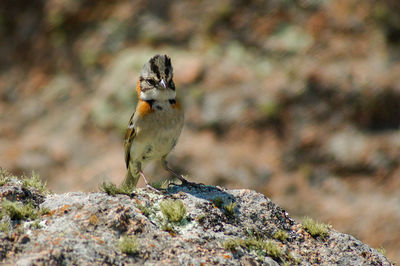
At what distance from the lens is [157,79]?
267 inches

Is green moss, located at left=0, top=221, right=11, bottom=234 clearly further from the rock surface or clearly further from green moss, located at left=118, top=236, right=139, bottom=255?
green moss, located at left=118, top=236, right=139, bottom=255

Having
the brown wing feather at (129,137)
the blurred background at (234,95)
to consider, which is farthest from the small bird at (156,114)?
the blurred background at (234,95)

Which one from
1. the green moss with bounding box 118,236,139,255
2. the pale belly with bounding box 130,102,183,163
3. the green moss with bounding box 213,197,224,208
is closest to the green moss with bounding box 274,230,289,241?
the green moss with bounding box 213,197,224,208

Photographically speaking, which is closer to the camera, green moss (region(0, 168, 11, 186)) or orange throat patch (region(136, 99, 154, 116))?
green moss (region(0, 168, 11, 186))

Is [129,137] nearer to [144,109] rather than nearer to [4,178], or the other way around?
[144,109]

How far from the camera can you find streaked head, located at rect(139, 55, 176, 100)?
667 centimetres

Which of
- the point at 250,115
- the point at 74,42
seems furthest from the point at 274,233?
the point at 74,42

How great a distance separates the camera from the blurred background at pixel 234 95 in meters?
Result: 13.3

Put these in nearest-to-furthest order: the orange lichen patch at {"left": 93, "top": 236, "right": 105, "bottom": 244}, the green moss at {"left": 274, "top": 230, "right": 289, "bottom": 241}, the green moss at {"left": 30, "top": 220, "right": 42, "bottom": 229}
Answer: the orange lichen patch at {"left": 93, "top": 236, "right": 105, "bottom": 244} < the green moss at {"left": 30, "top": 220, "right": 42, "bottom": 229} < the green moss at {"left": 274, "top": 230, "right": 289, "bottom": 241}

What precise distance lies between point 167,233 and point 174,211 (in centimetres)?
29

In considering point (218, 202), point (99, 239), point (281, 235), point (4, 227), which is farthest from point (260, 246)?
point (4, 227)

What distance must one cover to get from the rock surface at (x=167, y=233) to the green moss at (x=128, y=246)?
27 mm

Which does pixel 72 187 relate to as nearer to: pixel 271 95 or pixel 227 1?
pixel 271 95

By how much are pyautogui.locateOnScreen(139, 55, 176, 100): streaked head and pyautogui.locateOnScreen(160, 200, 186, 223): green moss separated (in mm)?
1753
